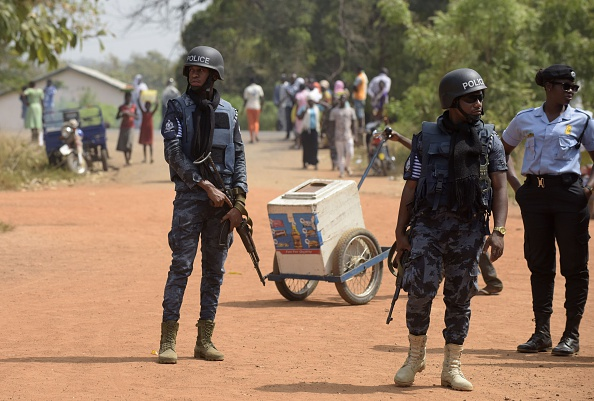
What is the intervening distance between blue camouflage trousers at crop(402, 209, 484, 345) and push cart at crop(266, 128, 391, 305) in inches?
122

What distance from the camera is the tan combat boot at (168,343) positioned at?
7023 millimetres

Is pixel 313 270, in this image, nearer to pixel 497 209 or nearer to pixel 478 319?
pixel 478 319

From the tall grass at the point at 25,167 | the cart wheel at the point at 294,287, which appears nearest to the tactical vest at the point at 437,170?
the cart wheel at the point at 294,287

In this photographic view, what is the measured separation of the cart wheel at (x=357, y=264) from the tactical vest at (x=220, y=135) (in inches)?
99.7

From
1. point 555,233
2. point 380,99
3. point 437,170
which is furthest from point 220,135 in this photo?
point 380,99

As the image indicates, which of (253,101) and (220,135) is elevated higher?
(220,135)

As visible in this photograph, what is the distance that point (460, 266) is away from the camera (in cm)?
632

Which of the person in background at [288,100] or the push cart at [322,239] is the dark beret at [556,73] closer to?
the push cart at [322,239]

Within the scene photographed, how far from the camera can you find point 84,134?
25.2 meters

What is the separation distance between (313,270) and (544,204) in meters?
2.57

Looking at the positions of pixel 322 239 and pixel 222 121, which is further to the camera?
pixel 322 239

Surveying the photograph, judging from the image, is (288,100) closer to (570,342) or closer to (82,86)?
(570,342)

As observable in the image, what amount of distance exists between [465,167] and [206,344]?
213 centimetres

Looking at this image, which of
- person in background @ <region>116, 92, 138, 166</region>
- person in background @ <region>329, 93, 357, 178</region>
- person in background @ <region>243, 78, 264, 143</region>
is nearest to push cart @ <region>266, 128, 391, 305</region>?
person in background @ <region>329, 93, 357, 178</region>
